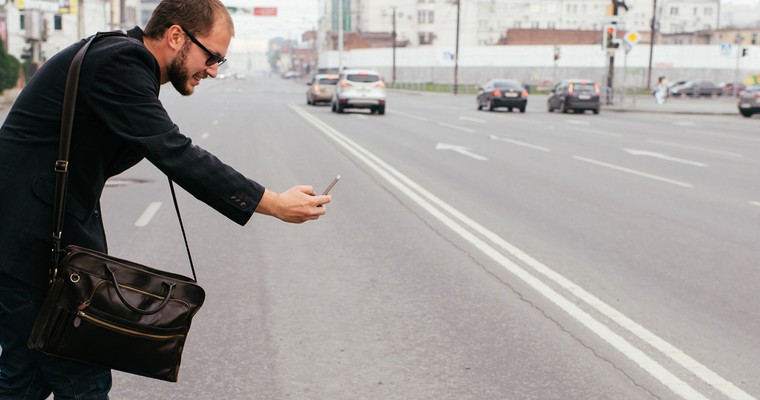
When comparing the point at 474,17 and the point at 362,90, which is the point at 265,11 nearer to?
the point at 474,17

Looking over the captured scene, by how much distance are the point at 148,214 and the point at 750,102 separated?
33.2 meters

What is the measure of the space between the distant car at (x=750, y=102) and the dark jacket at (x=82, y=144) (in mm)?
39280

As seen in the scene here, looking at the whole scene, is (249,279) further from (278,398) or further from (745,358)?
(745,358)

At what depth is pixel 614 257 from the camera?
333 inches

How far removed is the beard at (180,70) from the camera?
8.96ft

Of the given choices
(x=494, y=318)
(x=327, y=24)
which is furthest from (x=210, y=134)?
(x=327, y=24)

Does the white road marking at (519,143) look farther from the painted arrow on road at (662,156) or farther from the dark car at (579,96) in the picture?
the dark car at (579,96)

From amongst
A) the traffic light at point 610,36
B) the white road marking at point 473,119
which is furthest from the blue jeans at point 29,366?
the traffic light at point 610,36

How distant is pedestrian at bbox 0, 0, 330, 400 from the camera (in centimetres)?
253

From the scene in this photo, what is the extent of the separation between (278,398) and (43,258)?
219 centimetres

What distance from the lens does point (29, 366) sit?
272 cm

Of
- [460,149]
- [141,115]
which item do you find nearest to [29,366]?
[141,115]

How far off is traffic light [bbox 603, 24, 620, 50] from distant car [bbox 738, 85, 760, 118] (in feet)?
22.7

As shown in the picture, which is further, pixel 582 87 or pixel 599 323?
pixel 582 87
